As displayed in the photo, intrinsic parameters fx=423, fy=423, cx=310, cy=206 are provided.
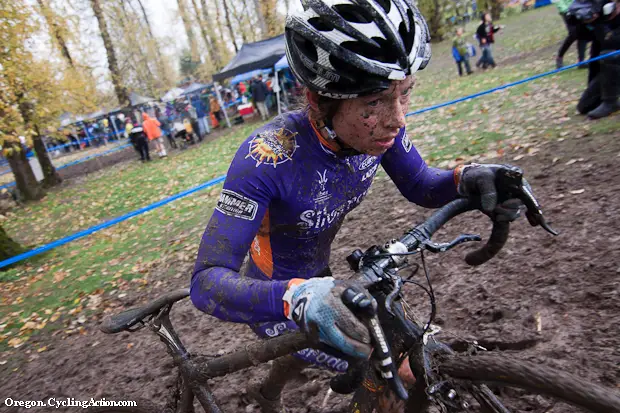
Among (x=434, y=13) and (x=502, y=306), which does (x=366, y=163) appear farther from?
(x=434, y=13)

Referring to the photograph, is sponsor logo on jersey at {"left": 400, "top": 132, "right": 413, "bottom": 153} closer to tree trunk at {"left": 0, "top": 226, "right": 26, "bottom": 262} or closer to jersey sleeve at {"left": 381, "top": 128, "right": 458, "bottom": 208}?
jersey sleeve at {"left": 381, "top": 128, "right": 458, "bottom": 208}

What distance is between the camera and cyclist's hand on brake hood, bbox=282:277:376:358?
4.04ft

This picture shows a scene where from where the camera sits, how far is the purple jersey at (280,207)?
162 centimetres

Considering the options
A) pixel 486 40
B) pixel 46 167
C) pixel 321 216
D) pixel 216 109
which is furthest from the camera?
pixel 216 109

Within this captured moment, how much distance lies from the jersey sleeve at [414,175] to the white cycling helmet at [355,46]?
1.88 ft

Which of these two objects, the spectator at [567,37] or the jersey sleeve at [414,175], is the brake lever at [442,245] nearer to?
the jersey sleeve at [414,175]

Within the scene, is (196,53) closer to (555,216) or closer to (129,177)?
(129,177)

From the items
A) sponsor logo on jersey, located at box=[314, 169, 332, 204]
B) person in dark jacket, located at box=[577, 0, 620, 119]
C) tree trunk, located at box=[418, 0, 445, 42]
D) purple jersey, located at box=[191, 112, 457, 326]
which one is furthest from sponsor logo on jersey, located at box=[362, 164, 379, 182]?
tree trunk, located at box=[418, 0, 445, 42]

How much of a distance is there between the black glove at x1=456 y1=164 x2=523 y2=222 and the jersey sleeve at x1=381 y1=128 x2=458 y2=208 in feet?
0.84

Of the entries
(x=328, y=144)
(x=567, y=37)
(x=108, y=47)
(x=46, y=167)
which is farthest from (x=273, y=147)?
(x=108, y=47)

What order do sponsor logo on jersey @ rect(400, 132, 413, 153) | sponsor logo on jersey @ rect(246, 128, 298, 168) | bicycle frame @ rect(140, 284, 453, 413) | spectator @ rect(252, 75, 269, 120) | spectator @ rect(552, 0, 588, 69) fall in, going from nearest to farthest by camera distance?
bicycle frame @ rect(140, 284, 453, 413)
sponsor logo on jersey @ rect(246, 128, 298, 168)
sponsor logo on jersey @ rect(400, 132, 413, 153)
spectator @ rect(552, 0, 588, 69)
spectator @ rect(252, 75, 269, 120)

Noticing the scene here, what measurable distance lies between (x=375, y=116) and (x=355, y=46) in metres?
0.28

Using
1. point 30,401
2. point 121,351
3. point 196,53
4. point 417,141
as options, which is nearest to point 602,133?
point 417,141

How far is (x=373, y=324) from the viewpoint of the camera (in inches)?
49.8
